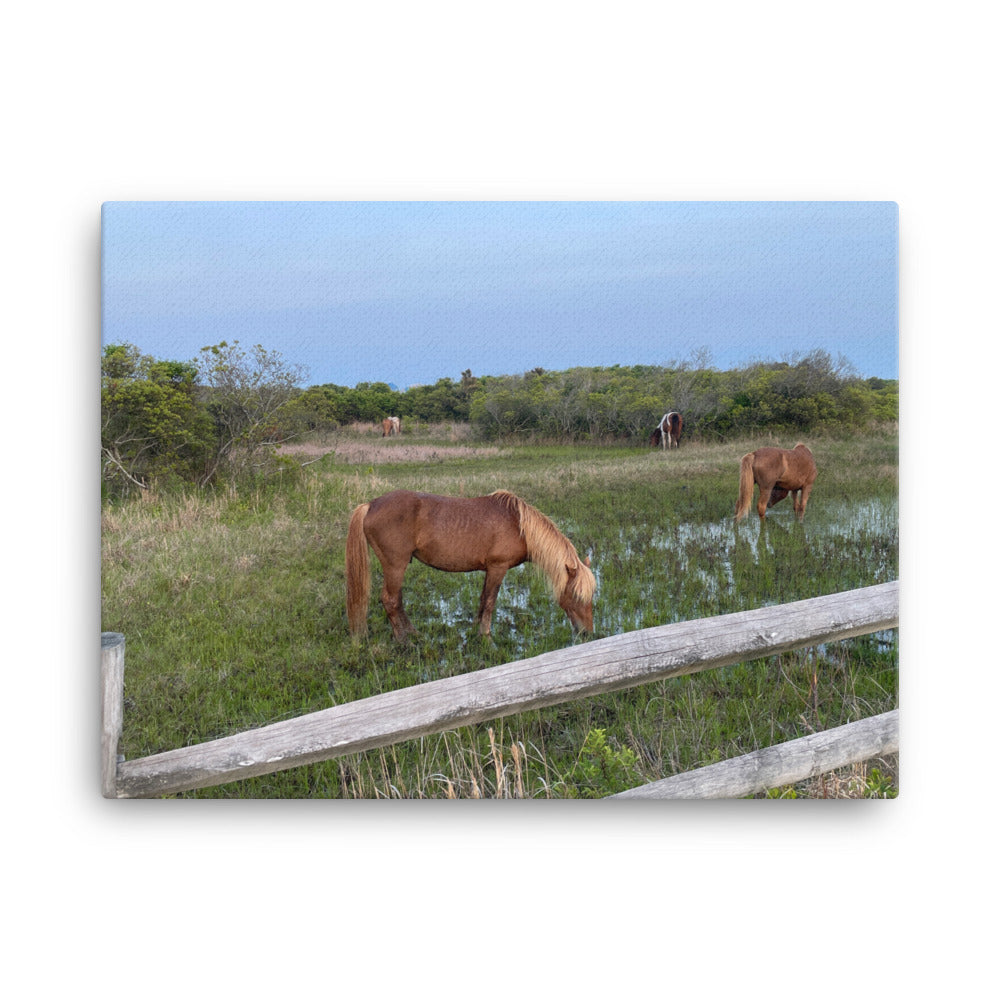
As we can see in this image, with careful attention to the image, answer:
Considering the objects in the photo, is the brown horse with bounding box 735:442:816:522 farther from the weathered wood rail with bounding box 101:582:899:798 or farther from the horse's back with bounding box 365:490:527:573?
the horse's back with bounding box 365:490:527:573

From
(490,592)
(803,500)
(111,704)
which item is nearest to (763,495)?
(803,500)

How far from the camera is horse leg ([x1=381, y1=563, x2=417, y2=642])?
12.7 ft

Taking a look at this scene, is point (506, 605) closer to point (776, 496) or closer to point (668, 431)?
point (668, 431)

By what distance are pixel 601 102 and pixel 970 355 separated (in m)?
1.88

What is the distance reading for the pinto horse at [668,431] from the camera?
13.0ft

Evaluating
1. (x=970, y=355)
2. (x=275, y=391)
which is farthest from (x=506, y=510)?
(x=970, y=355)

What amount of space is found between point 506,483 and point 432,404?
0.45m

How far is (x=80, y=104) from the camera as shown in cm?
387

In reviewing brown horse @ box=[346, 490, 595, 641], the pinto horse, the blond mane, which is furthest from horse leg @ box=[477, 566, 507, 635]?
the pinto horse

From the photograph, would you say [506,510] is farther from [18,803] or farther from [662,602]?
[18,803]

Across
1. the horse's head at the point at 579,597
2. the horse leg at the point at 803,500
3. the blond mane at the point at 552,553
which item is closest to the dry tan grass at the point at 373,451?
the blond mane at the point at 552,553

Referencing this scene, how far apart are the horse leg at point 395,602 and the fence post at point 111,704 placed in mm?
1020

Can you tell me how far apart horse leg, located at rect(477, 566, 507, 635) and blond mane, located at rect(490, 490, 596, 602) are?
0.15 m

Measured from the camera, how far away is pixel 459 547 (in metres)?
3.92
